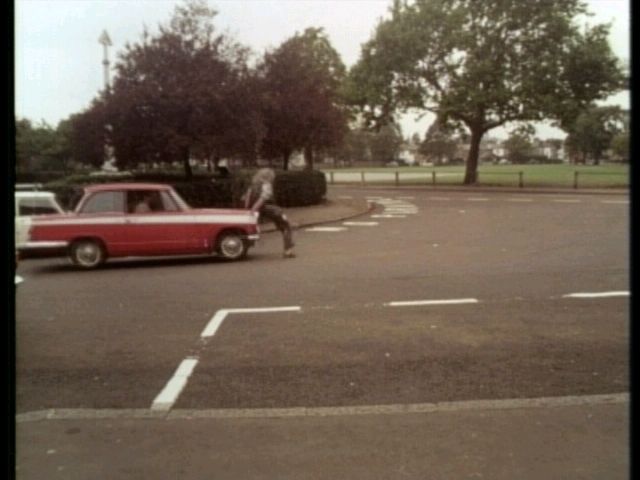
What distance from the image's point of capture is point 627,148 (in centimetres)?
200

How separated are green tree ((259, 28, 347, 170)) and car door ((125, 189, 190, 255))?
49.5 feet

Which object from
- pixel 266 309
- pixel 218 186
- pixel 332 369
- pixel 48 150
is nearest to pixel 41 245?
pixel 266 309

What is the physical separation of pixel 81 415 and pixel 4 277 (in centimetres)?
253

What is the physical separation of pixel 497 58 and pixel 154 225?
31296 mm

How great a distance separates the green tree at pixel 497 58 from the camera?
38.4 meters

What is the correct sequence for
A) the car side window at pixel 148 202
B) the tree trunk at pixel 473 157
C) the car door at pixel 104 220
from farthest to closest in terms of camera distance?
1. the tree trunk at pixel 473 157
2. the car side window at pixel 148 202
3. the car door at pixel 104 220

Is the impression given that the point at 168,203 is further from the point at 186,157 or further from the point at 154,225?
the point at 186,157

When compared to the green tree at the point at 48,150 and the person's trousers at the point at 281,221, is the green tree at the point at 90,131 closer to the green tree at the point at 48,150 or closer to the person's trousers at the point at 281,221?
the green tree at the point at 48,150

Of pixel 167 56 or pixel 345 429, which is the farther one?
pixel 167 56

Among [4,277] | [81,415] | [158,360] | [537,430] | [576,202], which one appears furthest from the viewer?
[576,202]

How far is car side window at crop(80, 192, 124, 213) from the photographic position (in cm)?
1245

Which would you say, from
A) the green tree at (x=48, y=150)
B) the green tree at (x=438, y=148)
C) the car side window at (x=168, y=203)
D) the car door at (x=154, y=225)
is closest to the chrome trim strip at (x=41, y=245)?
the car door at (x=154, y=225)

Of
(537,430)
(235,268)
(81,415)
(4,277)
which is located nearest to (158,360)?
(81,415)

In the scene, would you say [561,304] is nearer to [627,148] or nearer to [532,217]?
[627,148]
